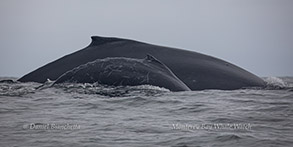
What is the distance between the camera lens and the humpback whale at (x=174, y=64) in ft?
36.8

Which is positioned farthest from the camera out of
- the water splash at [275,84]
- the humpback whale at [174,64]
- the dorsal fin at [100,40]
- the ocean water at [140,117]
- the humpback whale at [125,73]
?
the water splash at [275,84]

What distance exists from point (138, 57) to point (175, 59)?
101 centimetres

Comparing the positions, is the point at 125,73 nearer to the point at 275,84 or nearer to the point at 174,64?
the point at 174,64

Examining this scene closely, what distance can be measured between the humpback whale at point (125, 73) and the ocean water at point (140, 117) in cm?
22

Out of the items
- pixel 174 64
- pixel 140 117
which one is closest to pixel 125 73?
pixel 174 64

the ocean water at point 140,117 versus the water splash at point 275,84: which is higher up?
the water splash at point 275,84

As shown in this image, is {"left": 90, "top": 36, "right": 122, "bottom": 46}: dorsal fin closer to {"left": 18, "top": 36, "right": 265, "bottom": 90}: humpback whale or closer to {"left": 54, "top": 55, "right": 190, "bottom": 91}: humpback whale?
{"left": 18, "top": 36, "right": 265, "bottom": 90}: humpback whale

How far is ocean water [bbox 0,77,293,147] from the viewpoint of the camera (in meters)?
5.41

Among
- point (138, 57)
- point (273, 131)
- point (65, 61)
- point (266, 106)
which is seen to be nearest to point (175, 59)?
point (138, 57)

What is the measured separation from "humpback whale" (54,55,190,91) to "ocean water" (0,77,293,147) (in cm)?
22

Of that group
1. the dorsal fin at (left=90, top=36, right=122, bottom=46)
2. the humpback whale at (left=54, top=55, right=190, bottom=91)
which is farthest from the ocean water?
the dorsal fin at (left=90, top=36, right=122, bottom=46)

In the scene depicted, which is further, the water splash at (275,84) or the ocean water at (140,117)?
the water splash at (275,84)

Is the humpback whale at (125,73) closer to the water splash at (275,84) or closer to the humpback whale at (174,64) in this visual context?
the humpback whale at (174,64)

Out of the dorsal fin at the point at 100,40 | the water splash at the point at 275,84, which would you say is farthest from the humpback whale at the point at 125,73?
the water splash at the point at 275,84
